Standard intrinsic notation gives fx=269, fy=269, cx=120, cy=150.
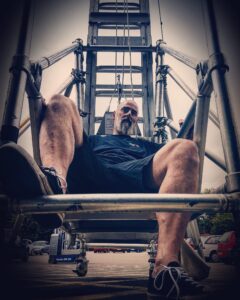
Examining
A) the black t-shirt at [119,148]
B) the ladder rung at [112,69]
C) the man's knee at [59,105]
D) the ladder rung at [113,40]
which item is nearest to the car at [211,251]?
the ladder rung at [112,69]

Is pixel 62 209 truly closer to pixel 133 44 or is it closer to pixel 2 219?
pixel 2 219

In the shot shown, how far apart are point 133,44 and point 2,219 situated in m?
3.13

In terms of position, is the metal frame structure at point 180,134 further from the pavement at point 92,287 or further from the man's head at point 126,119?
the man's head at point 126,119

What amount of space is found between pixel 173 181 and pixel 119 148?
628 mm

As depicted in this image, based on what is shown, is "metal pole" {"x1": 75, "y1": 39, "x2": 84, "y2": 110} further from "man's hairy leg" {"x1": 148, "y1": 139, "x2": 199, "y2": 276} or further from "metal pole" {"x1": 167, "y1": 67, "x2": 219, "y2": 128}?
"man's hairy leg" {"x1": 148, "y1": 139, "x2": 199, "y2": 276}

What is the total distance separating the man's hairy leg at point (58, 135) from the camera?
1136 mm

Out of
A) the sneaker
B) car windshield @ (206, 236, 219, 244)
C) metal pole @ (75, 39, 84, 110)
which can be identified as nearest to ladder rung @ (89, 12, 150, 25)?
metal pole @ (75, 39, 84, 110)

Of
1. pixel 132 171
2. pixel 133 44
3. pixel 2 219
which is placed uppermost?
pixel 133 44

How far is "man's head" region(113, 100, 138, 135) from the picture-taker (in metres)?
2.08

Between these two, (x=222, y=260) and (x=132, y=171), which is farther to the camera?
(x=222, y=260)

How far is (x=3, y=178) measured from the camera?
2.92ft

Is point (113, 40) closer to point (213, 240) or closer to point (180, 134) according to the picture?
point (180, 134)

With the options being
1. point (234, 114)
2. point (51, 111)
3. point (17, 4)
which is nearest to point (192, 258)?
point (234, 114)

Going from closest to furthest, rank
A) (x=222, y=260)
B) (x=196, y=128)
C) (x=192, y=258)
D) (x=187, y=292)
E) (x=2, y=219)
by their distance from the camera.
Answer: (x=2, y=219), (x=187, y=292), (x=196, y=128), (x=192, y=258), (x=222, y=260)
